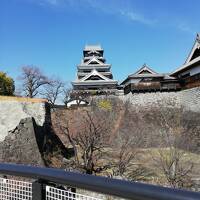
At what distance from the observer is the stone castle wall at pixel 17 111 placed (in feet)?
33.5

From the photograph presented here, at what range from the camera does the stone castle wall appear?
1023cm

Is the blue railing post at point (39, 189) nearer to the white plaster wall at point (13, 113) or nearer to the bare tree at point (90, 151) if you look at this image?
the white plaster wall at point (13, 113)

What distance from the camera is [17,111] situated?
34.5ft

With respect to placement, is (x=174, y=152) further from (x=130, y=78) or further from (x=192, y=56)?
(x=130, y=78)

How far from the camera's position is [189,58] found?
27516 millimetres

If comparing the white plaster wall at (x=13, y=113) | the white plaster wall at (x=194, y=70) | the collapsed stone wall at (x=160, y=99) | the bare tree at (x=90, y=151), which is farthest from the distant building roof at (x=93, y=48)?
the white plaster wall at (x=13, y=113)

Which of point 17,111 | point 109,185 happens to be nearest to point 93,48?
point 17,111

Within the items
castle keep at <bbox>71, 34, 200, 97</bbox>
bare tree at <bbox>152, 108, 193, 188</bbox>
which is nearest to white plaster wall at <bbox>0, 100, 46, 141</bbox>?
bare tree at <bbox>152, 108, 193, 188</bbox>

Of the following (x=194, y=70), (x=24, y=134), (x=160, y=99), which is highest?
(x=194, y=70)

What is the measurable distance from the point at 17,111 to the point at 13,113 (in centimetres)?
13

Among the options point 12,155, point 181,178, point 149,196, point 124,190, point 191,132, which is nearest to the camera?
point 149,196

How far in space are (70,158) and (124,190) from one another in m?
11.3

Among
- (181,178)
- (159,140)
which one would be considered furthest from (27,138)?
(159,140)

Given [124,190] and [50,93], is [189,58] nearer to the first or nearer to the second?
[50,93]
